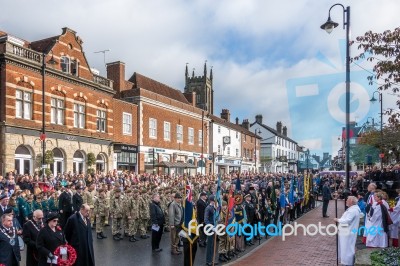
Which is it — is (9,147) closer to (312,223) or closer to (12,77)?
(12,77)

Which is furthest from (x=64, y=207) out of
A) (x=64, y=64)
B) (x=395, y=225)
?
(x=64, y=64)

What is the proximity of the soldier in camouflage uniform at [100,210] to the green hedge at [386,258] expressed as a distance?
402 inches

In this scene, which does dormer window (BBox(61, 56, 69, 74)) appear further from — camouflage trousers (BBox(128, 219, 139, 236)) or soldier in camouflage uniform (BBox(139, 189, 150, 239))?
camouflage trousers (BBox(128, 219, 139, 236))

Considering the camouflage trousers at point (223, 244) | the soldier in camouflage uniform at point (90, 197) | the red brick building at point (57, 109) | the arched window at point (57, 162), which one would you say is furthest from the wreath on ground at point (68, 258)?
the arched window at point (57, 162)

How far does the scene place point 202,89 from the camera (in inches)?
2972

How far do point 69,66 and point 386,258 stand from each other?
27.7 metres

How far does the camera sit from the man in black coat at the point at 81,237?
28.7ft

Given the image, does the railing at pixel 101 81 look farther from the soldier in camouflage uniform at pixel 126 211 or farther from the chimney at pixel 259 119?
the chimney at pixel 259 119

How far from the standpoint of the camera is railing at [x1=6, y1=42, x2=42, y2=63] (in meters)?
25.5

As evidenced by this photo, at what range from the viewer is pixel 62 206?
15.6 meters

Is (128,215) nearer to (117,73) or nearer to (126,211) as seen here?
(126,211)

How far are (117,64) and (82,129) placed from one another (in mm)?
9797

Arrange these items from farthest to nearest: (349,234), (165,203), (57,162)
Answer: (57,162), (165,203), (349,234)

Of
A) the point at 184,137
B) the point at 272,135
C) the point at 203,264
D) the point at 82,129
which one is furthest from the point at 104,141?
the point at 272,135
